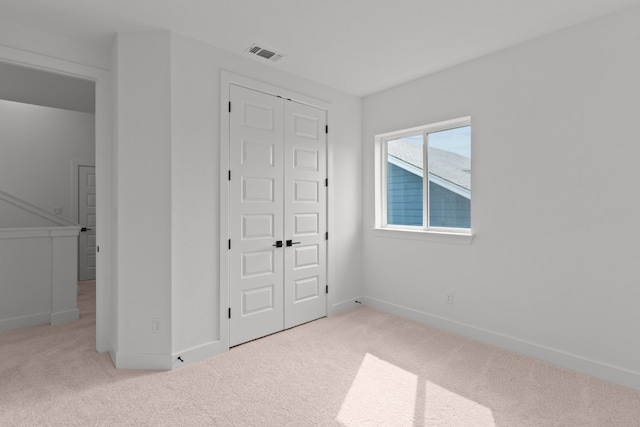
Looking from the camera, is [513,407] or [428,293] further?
[428,293]

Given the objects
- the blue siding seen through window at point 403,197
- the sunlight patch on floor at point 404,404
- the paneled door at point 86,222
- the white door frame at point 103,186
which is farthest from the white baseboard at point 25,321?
the blue siding seen through window at point 403,197

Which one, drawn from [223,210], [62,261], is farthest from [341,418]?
[62,261]

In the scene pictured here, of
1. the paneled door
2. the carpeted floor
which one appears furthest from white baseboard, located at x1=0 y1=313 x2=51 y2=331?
the paneled door

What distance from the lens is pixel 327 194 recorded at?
12.6 ft

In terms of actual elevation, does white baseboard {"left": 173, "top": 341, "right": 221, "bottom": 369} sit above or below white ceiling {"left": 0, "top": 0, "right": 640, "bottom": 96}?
below

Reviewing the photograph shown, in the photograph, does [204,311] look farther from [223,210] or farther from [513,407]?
[513,407]

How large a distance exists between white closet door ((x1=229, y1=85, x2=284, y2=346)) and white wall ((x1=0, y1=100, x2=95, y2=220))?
14.4 feet

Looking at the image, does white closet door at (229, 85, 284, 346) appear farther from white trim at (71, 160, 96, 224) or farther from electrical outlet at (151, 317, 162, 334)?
white trim at (71, 160, 96, 224)

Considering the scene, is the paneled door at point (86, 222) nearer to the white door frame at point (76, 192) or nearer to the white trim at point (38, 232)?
the white door frame at point (76, 192)

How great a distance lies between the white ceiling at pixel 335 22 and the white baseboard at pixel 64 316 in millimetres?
2837

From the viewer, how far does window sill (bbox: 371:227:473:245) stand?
3262mm

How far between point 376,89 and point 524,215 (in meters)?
2.15

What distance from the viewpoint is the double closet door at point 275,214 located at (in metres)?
3.04

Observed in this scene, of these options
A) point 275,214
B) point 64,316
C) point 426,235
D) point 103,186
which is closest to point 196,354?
point 275,214
